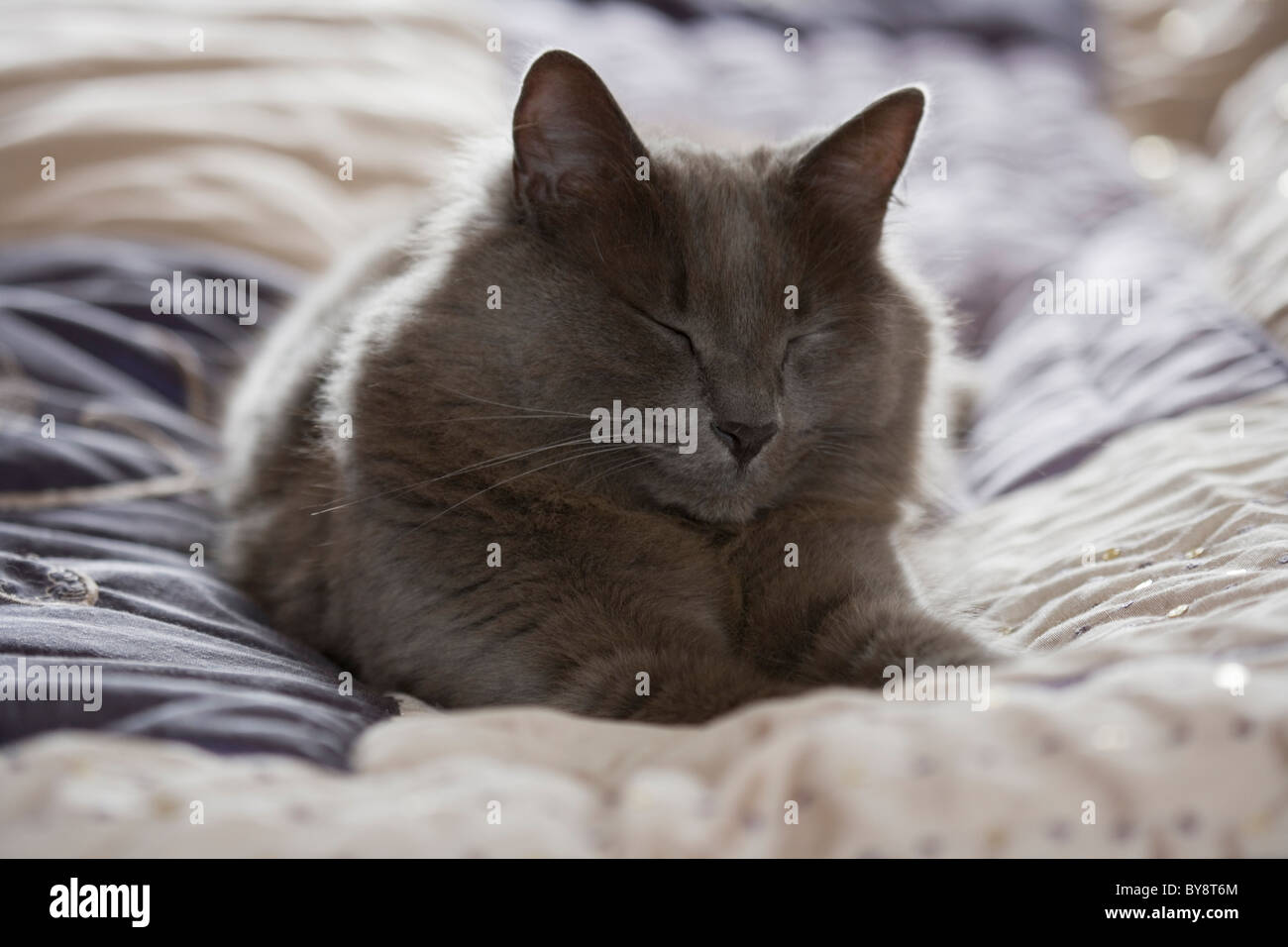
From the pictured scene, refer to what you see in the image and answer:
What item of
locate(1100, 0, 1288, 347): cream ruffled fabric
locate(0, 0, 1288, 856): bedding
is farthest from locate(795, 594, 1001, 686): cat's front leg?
locate(1100, 0, 1288, 347): cream ruffled fabric

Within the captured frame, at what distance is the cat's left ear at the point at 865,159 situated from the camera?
1430mm

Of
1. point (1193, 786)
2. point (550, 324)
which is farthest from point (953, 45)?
point (1193, 786)

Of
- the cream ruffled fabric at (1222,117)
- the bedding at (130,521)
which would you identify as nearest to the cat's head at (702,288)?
the bedding at (130,521)

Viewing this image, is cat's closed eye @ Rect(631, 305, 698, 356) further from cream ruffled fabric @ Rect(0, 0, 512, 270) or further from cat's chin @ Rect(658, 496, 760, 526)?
cream ruffled fabric @ Rect(0, 0, 512, 270)

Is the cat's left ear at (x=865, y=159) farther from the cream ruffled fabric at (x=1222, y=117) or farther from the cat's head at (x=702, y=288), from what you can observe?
the cream ruffled fabric at (x=1222, y=117)

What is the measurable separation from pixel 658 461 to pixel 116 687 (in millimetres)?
622

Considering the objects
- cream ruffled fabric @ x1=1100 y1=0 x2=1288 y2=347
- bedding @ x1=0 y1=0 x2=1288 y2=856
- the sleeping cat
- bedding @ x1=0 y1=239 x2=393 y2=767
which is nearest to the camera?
bedding @ x1=0 y1=0 x2=1288 y2=856

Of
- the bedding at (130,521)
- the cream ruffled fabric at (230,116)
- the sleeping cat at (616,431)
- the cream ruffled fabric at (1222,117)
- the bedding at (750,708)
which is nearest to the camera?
the bedding at (750,708)

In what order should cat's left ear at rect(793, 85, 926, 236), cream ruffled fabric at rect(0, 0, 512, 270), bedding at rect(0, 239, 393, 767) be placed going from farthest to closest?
cream ruffled fabric at rect(0, 0, 512, 270) → cat's left ear at rect(793, 85, 926, 236) → bedding at rect(0, 239, 393, 767)

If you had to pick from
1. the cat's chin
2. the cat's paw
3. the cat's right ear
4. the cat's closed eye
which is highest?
the cat's right ear

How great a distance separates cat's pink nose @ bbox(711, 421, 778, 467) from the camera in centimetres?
130

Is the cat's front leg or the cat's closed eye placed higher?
the cat's closed eye
